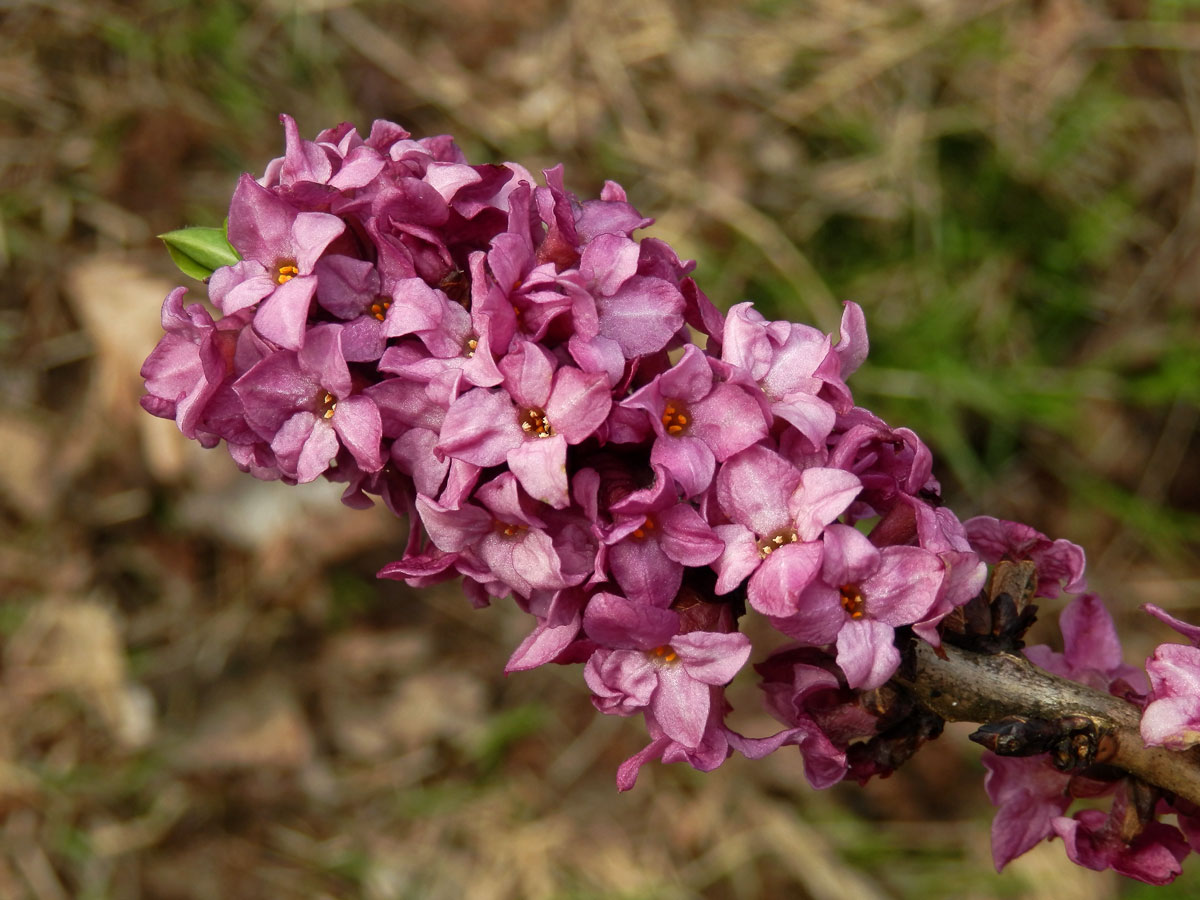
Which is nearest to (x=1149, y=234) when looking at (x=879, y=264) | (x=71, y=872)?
(x=879, y=264)

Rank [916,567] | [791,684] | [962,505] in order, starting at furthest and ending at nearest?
[962,505]
[791,684]
[916,567]

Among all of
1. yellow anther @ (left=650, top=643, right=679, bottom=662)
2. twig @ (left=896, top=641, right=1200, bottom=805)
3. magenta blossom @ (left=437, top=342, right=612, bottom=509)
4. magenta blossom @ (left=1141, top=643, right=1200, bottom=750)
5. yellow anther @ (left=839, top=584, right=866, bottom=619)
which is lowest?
twig @ (left=896, top=641, right=1200, bottom=805)

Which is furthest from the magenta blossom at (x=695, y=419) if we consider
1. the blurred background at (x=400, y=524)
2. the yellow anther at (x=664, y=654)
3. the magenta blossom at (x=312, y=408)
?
the blurred background at (x=400, y=524)

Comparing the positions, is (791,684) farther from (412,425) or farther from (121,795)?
(121,795)

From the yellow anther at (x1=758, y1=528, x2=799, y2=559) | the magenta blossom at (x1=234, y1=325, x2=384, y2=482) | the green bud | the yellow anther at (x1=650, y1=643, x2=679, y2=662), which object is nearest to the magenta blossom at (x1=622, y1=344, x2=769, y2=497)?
the yellow anther at (x1=758, y1=528, x2=799, y2=559)

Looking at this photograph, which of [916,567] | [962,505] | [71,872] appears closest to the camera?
[916,567]

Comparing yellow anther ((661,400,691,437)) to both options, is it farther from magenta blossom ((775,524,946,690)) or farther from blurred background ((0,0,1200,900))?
blurred background ((0,0,1200,900))
